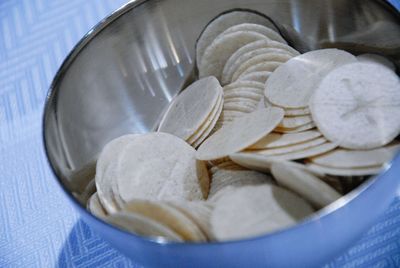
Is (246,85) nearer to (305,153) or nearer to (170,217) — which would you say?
(305,153)

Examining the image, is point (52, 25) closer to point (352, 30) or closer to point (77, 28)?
point (77, 28)

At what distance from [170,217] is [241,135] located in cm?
15

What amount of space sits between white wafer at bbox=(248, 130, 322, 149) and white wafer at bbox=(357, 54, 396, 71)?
0.14m

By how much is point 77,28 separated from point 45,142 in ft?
1.60

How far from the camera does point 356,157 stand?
0.55m

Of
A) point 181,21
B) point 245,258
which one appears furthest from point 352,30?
point 245,258

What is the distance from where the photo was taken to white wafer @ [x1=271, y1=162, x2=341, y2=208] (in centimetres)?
51

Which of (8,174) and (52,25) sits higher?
(52,25)

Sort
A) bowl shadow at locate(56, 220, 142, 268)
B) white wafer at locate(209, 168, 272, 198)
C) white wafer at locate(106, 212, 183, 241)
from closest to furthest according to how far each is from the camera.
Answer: white wafer at locate(106, 212, 183, 241) → white wafer at locate(209, 168, 272, 198) → bowl shadow at locate(56, 220, 142, 268)

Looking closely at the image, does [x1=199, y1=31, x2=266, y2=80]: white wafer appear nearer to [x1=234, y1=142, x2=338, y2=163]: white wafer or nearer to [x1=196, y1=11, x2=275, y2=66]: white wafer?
[x1=196, y1=11, x2=275, y2=66]: white wafer

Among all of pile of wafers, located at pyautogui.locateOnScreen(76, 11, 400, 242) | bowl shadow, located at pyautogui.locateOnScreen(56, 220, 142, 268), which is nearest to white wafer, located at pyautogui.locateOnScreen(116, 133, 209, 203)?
pile of wafers, located at pyautogui.locateOnScreen(76, 11, 400, 242)

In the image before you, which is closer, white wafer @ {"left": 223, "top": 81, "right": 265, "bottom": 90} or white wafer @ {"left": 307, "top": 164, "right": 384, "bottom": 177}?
white wafer @ {"left": 307, "top": 164, "right": 384, "bottom": 177}

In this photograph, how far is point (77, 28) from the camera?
1.06 m

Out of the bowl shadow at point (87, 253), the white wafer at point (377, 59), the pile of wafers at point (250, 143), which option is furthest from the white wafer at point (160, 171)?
the white wafer at point (377, 59)
